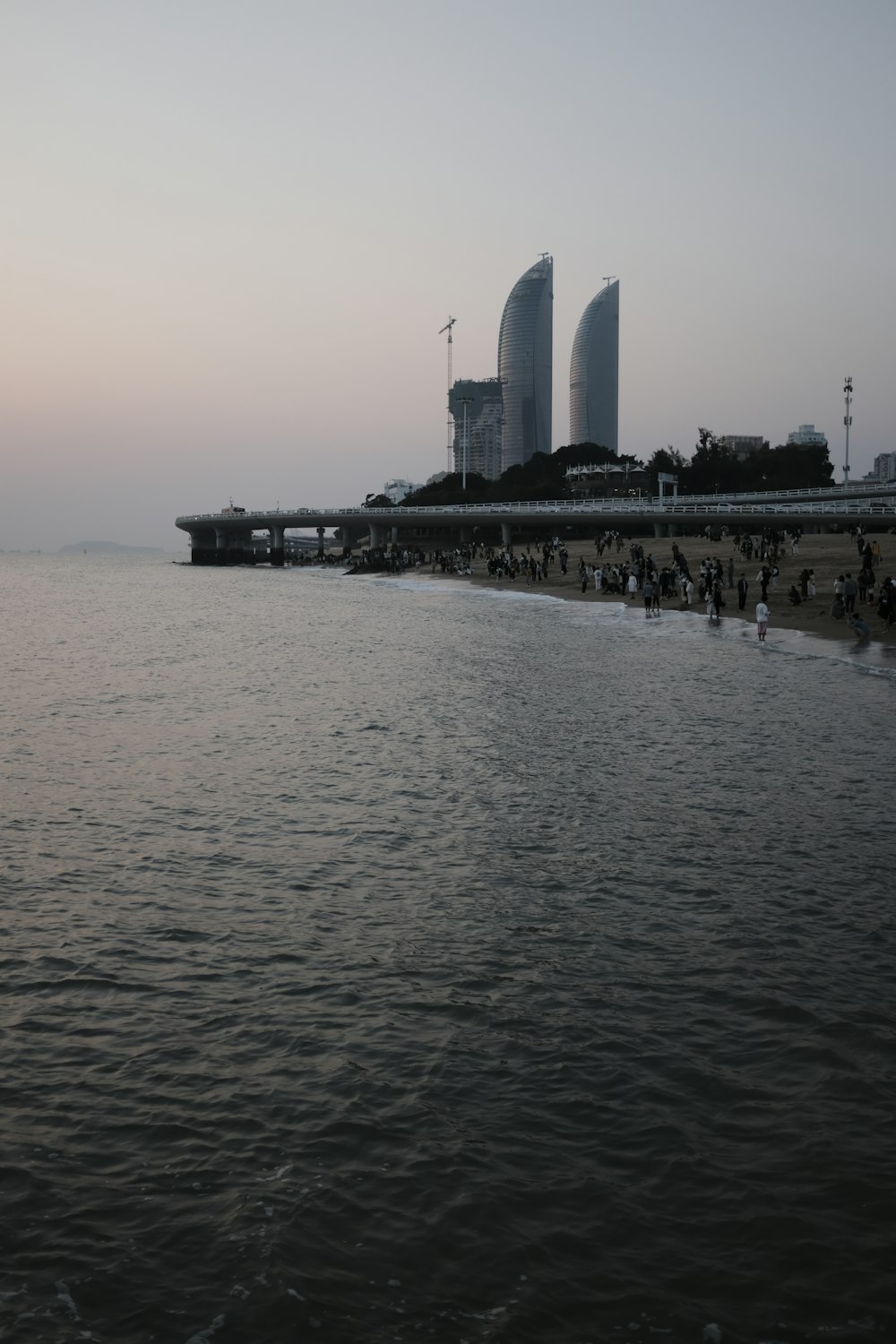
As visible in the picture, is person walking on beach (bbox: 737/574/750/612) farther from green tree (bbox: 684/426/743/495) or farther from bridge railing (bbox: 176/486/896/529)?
green tree (bbox: 684/426/743/495)

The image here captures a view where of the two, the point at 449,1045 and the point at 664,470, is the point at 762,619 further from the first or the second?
the point at 664,470

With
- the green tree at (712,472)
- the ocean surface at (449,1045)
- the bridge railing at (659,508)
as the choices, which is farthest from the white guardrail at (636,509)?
the ocean surface at (449,1045)

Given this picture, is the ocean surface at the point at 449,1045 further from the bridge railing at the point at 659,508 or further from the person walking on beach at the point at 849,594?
the bridge railing at the point at 659,508

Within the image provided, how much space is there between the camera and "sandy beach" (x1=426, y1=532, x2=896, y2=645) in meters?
41.5

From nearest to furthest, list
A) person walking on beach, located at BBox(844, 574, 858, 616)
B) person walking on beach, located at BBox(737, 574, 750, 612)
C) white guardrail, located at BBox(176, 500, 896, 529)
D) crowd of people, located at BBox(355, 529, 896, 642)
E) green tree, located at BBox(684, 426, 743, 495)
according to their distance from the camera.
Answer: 1. person walking on beach, located at BBox(844, 574, 858, 616)
2. crowd of people, located at BBox(355, 529, 896, 642)
3. person walking on beach, located at BBox(737, 574, 750, 612)
4. white guardrail, located at BBox(176, 500, 896, 529)
5. green tree, located at BBox(684, 426, 743, 495)

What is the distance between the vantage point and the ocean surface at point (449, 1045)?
18.4 ft

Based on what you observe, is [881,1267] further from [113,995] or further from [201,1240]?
[113,995]

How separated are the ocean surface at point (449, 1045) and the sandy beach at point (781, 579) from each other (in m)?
23.5

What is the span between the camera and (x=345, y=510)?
16525 cm

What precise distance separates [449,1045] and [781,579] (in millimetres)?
51632

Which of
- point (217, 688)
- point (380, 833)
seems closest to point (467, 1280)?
point (380, 833)

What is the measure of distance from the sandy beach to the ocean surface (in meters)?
23.5

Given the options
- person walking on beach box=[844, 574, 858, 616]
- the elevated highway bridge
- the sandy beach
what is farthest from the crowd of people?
the elevated highway bridge

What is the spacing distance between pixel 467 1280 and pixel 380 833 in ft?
27.8
